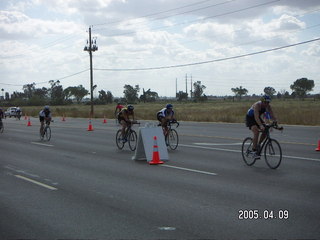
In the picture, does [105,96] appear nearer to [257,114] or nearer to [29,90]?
[29,90]

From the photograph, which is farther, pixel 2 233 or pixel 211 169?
pixel 211 169

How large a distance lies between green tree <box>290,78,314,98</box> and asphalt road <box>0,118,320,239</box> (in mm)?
153986

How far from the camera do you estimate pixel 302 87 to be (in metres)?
160

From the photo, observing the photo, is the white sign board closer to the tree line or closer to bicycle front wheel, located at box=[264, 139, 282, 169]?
bicycle front wheel, located at box=[264, 139, 282, 169]

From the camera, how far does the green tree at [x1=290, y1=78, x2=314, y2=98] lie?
158 meters

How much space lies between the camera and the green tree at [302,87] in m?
158

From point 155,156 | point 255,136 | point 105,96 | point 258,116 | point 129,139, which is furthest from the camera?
point 105,96

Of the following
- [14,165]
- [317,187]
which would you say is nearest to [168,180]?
[317,187]

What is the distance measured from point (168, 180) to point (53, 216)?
11.2 ft

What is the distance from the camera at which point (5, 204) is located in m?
7.59

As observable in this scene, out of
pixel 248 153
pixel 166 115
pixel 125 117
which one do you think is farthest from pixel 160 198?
pixel 125 117

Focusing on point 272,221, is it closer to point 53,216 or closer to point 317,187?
point 317,187

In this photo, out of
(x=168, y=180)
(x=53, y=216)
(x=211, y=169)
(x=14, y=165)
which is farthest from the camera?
(x=14, y=165)

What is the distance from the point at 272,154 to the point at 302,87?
158281 mm
